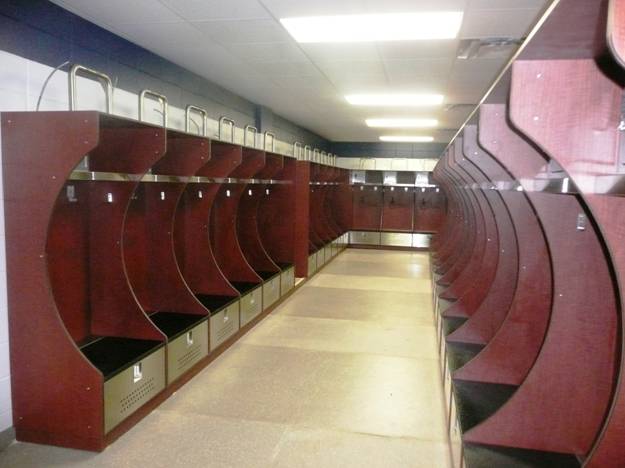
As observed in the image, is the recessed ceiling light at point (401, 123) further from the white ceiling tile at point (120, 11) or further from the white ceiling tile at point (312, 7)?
the white ceiling tile at point (120, 11)

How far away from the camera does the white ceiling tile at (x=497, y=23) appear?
3.15 meters

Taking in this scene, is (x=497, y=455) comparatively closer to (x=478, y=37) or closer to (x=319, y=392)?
(x=319, y=392)

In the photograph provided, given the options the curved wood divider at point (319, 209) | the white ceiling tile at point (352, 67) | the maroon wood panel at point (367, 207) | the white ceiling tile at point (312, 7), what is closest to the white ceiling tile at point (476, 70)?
the white ceiling tile at point (352, 67)

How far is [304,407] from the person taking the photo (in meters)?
3.25

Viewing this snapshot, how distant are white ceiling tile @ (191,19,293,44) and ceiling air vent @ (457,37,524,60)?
133 cm

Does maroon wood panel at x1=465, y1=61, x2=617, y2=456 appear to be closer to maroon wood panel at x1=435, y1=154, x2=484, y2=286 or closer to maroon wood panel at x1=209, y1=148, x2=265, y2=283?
maroon wood panel at x1=435, y1=154, x2=484, y2=286

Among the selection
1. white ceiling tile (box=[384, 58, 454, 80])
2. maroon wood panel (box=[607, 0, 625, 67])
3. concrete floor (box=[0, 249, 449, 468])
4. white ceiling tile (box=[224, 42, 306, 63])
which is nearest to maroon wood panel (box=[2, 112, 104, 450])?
concrete floor (box=[0, 249, 449, 468])

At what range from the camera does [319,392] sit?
350 centimetres

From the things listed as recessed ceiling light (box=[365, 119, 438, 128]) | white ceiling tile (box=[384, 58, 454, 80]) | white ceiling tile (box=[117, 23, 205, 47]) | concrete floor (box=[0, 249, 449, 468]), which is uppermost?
recessed ceiling light (box=[365, 119, 438, 128])

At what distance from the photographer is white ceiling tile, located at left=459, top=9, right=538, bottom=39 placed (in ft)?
10.3

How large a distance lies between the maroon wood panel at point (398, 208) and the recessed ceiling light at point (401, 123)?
2563 mm

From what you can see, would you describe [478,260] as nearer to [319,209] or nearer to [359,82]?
[359,82]

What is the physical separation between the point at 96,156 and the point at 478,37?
2710 millimetres

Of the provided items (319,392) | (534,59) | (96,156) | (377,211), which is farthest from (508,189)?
(377,211)
